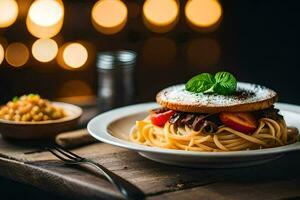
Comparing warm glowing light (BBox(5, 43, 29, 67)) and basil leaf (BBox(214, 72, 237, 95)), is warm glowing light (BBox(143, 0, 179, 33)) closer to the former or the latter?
warm glowing light (BBox(5, 43, 29, 67))

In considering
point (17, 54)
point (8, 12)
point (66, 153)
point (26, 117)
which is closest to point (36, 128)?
point (26, 117)

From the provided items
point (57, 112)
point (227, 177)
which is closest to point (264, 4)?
point (57, 112)

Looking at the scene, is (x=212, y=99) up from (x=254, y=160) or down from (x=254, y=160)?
up

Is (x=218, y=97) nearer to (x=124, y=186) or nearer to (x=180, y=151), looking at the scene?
(x=180, y=151)

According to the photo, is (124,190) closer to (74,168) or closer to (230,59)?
(74,168)

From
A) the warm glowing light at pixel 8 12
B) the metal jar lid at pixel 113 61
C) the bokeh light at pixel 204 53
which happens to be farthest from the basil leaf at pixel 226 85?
the bokeh light at pixel 204 53

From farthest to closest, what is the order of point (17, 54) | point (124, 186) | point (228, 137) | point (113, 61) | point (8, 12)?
point (17, 54)
point (8, 12)
point (113, 61)
point (228, 137)
point (124, 186)

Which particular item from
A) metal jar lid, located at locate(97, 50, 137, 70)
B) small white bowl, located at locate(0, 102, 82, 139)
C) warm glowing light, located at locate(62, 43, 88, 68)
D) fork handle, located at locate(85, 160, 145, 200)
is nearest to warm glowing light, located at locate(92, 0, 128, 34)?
warm glowing light, located at locate(62, 43, 88, 68)

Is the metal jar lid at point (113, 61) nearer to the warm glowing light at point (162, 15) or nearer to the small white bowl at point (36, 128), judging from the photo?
the small white bowl at point (36, 128)
